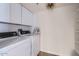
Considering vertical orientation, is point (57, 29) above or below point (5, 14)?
below

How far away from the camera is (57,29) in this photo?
1009 millimetres

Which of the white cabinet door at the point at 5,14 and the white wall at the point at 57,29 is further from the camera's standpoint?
the white cabinet door at the point at 5,14

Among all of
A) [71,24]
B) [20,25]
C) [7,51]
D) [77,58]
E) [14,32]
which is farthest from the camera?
[20,25]

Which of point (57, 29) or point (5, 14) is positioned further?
point (5, 14)

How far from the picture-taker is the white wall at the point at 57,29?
982 millimetres

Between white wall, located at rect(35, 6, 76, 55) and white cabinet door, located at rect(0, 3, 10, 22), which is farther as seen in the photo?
white cabinet door, located at rect(0, 3, 10, 22)

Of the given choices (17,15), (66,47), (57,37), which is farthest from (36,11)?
(17,15)

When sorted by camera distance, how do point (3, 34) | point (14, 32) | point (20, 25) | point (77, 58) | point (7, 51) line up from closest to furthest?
point (77, 58)
point (7, 51)
point (3, 34)
point (14, 32)
point (20, 25)

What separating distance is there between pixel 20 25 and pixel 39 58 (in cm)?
116

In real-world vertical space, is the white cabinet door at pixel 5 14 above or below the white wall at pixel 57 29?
above

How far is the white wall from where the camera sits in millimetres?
982

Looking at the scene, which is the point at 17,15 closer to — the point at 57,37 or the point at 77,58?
the point at 57,37

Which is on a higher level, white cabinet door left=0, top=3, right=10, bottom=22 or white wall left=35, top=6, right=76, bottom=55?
white cabinet door left=0, top=3, right=10, bottom=22

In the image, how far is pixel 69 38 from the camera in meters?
0.99
